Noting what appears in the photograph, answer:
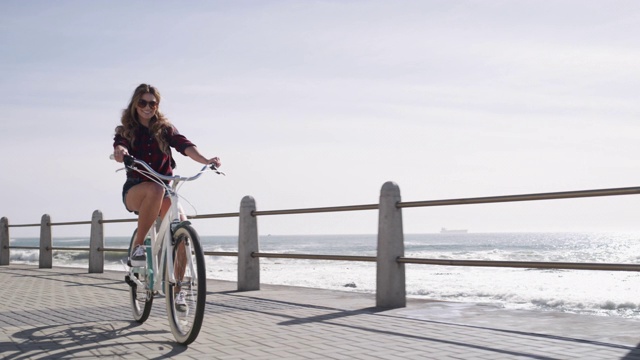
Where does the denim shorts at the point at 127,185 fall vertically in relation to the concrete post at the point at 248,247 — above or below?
above

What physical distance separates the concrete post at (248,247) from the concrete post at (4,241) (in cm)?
1098

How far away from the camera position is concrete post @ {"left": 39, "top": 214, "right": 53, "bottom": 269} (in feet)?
54.4

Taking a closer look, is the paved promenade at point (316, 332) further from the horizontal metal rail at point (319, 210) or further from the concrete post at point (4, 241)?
the concrete post at point (4, 241)

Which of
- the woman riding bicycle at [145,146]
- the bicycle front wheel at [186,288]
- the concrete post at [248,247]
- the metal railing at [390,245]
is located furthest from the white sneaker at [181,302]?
the concrete post at [248,247]

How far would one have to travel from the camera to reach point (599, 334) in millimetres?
5676

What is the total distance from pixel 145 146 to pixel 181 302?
56.1 inches

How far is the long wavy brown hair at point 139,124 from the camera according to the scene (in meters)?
6.30

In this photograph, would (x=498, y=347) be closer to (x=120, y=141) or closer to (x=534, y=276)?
(x=120, y=141)

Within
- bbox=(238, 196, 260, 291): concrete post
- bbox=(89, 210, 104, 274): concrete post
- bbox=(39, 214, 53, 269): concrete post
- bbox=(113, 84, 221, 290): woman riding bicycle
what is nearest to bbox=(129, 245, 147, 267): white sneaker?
bbox=(113, 84, 221, 290): woman riding bicycle

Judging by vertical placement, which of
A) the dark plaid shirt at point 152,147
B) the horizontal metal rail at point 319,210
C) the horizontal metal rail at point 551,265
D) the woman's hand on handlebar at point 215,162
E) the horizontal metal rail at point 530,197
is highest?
the dark plaid shirt at point 152,147

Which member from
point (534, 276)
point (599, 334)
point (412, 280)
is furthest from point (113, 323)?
point (534, 276)

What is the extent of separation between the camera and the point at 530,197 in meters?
6.23

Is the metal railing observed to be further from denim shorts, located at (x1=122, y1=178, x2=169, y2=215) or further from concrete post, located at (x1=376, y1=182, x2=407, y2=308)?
denim shorts, located at (x1=122, y1=178, x2=169, y2=215)

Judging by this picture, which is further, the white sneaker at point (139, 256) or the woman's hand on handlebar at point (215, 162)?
the white sneaker at point (139, 256)
